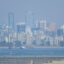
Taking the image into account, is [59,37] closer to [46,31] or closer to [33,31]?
[46,31]

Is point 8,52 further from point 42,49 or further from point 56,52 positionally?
point 56,52

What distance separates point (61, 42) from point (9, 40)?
0.88 meters

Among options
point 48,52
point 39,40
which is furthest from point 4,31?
point 48,52

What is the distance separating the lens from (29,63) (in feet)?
Result: 8.04

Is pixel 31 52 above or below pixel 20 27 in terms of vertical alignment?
below

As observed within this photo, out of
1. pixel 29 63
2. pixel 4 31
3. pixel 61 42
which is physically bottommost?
pixel 29 63

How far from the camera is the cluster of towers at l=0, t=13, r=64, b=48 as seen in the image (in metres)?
3.07

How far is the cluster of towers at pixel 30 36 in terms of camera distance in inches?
121

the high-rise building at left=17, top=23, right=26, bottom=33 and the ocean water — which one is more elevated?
the high-rise building at left=17, top=23, right=26, bottom=33

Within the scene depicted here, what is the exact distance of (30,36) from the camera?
3146 millimetres

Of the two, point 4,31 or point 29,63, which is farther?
point 4,31

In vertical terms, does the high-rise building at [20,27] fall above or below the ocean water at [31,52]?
above

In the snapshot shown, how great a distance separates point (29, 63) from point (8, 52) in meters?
0.80

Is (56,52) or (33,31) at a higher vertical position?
(33,31)
